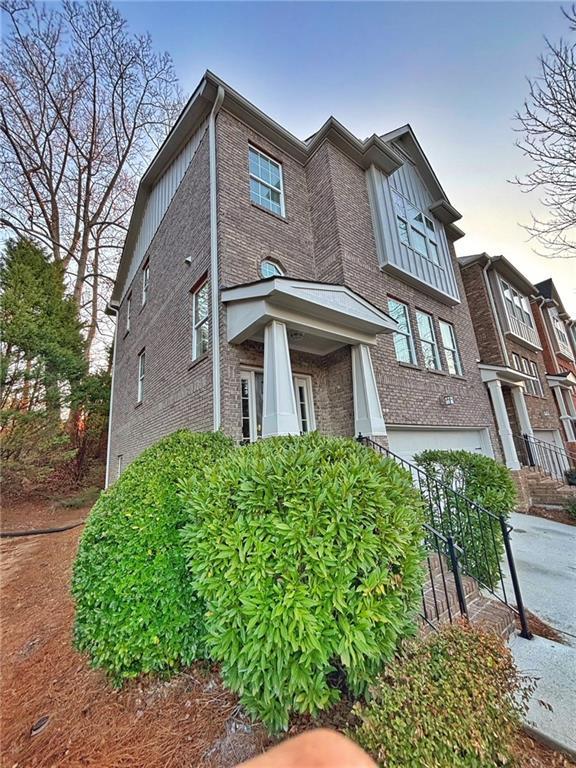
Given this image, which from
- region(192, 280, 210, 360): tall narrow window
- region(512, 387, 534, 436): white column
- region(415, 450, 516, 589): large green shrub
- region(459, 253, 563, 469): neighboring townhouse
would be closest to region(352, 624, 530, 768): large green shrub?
region(415, 450, 516, 589): large green shrub

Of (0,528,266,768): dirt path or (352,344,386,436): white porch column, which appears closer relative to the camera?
(0,528,266,768): dirt path

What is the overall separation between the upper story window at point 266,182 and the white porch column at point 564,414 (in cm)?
1818

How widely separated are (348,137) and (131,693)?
11340 millimetres

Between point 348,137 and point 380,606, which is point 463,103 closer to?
point 348,137

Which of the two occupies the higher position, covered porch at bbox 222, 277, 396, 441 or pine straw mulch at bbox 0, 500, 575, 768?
covered porch at bbox 222, 277, 396, 441

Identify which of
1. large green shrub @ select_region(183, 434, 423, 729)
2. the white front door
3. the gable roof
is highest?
the gable roof

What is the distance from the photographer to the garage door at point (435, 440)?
787 centimetres

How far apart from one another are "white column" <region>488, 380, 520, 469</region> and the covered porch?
6872 mm

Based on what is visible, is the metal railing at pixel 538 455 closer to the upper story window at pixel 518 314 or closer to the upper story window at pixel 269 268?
the upper story window at pixel 518 314

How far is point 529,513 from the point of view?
947 centimetres

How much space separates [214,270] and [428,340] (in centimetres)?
679

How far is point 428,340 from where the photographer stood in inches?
392

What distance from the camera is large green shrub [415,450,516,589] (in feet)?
13.9

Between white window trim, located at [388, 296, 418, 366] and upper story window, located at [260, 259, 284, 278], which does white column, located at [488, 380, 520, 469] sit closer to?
white window trim, located at [388, 296, 418, 366]
